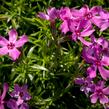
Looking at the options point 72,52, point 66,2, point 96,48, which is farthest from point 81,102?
point 66,2

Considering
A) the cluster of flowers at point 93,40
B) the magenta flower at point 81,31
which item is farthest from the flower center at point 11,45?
the magenta flower at point 81,31

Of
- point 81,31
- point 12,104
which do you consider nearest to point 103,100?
point 81,31

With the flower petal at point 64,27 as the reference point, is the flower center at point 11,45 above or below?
below

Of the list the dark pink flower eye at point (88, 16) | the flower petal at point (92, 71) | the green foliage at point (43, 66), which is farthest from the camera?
the green foliage at point (43, 66)

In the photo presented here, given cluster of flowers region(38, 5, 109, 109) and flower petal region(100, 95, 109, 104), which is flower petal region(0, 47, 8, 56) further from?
flower petal region(100, 95, 109, 104)

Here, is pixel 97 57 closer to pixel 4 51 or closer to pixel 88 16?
pixel 88 16

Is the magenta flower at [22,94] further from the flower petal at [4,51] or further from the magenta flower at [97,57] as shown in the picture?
the magenta flower at [97,57]

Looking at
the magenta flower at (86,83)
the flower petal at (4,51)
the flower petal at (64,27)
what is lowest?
the magenta flower at (86,83)
